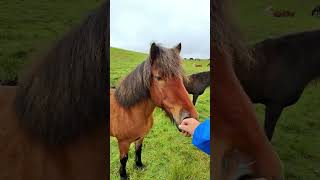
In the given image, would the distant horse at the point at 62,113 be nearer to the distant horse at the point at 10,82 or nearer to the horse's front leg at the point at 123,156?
the distant horse at the point at 10,82

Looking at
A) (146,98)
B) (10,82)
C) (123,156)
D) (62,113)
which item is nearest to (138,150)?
(123,156)

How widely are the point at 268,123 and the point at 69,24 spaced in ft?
4.01

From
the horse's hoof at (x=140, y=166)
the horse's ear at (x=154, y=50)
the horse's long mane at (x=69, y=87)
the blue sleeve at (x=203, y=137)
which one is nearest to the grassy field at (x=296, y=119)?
the blue sleeve at (x=203, y=137)

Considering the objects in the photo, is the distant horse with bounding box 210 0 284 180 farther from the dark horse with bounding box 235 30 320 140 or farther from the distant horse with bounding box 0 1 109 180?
the distant horse with bounding box 0 1 109 180

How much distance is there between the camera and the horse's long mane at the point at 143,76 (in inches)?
82.1

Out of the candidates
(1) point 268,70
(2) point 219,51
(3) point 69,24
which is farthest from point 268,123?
(3) point 69,24

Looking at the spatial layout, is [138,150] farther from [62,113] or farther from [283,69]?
[283,69]

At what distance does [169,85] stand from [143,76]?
→ 14cm

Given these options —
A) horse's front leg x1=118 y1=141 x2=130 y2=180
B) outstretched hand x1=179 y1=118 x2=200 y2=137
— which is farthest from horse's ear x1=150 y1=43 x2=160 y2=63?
horse's front leg x1=118 y1=141 x2=130 y2=180

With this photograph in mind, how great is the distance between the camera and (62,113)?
6.22ft

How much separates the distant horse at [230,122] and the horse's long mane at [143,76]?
0.19 m

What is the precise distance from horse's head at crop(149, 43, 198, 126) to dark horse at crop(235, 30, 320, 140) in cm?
47

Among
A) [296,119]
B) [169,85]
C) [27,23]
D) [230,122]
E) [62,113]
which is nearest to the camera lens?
[62,113]

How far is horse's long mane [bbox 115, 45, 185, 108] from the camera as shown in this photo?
2086mm
